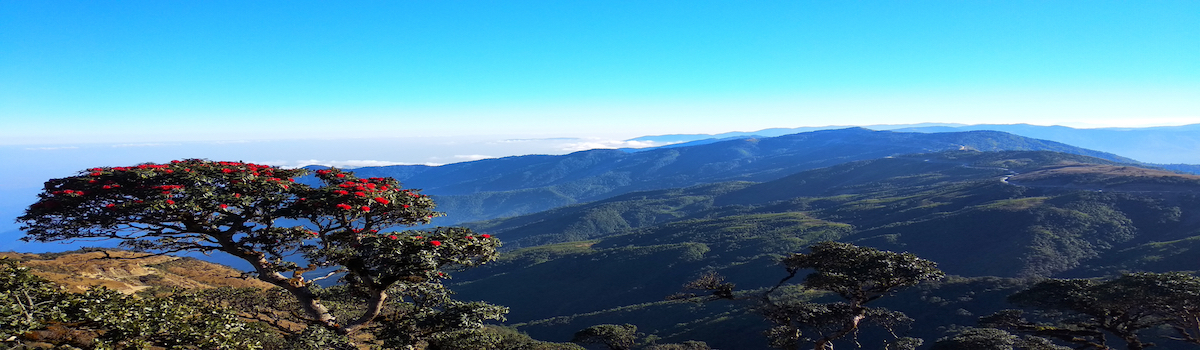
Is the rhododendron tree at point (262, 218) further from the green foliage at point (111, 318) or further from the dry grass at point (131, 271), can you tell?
the dry grass at point (131, 271)

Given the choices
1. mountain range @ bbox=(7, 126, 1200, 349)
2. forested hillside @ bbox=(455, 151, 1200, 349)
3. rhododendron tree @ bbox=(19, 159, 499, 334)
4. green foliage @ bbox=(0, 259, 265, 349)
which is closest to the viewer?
green foliage @ bbox=(0, 259, 265, 349)

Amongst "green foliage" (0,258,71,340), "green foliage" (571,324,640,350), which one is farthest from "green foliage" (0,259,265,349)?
"green foliage" (571,324,640,350)

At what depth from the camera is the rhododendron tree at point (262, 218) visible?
10.9 meters

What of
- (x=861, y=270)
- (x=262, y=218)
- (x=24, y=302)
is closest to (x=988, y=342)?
(x=861, y=270)

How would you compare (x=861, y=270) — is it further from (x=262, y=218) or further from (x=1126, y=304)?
(x=262, y=218)

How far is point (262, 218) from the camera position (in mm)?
11781

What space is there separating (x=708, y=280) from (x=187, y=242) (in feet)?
56.4

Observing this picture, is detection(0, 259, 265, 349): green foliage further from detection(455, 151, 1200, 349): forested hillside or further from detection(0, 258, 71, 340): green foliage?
detection(455, 151, 1200, 349): forested hillside

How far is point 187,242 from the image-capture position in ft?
39.9

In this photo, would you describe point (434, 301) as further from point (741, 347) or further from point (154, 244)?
point (741, 347)

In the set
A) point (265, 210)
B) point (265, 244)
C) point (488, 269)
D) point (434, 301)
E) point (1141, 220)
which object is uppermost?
point (265, 210)

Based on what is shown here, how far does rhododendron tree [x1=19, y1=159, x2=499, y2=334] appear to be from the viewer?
35.8 ft

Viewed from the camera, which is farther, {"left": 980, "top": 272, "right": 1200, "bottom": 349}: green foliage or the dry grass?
the dry grass

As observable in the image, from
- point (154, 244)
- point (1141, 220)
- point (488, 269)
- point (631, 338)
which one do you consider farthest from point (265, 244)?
point (1141, 220)
